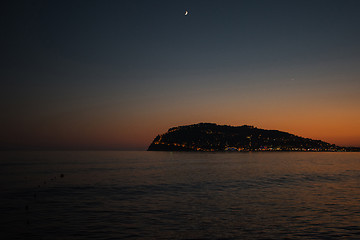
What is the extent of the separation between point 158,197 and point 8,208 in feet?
51.4

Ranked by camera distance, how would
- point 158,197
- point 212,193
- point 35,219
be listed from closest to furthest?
point 35,219
point 158,197
point 212,193

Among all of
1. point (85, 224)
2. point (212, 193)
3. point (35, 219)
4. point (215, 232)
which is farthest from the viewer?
point (212, 193)

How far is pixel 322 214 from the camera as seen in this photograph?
25.5 m

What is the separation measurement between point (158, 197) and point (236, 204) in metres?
9.87

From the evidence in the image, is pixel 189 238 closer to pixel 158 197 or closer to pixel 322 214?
pixel 322 214

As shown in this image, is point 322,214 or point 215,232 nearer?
point 215,232

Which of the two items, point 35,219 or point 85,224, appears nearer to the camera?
point 85,224

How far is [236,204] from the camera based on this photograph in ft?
102

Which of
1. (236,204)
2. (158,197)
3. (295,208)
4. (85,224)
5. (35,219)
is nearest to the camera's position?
(85,224)

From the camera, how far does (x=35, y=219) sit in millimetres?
24766

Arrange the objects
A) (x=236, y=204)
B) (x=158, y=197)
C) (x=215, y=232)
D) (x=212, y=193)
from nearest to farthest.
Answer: (x=215, y=232)
(x=236, y=204)
(x=158, y=197)
(x=212, y=193)

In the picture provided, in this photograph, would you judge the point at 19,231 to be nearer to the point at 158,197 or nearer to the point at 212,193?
the point at 158,197

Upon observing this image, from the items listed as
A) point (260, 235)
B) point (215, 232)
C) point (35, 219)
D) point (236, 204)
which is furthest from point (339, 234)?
point (35, 219)

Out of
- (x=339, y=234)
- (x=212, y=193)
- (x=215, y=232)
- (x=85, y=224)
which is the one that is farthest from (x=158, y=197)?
(x=339, y=234)
